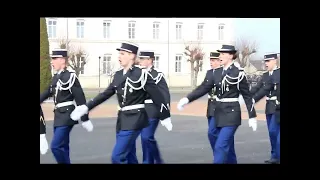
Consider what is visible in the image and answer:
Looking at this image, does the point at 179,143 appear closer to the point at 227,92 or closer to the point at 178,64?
the point at 227,92

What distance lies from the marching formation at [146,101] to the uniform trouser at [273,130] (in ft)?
0.66

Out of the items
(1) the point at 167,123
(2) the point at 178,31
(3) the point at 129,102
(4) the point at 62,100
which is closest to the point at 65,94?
(4) the point at 62,100

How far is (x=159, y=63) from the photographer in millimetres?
5766

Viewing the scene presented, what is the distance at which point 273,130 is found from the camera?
19.4 feet

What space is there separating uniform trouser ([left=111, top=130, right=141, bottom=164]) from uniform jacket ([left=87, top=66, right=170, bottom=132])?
6 centimetres

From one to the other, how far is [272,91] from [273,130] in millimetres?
444

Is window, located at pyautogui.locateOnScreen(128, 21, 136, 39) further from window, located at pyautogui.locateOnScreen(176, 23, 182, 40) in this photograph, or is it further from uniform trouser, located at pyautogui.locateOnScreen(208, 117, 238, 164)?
uniform trouser, located at pyautogui.locateOnScreen(208, 117, 238, 164)

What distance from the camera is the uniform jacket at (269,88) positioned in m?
5.87

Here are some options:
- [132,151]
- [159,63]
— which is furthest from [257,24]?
[132,151]

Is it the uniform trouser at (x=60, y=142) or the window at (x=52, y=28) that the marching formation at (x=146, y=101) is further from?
the window at (x=52, y=28)

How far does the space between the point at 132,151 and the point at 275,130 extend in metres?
1.65

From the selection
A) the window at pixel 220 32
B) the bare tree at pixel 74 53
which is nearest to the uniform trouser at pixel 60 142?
the bare tree at pixel 74 53
